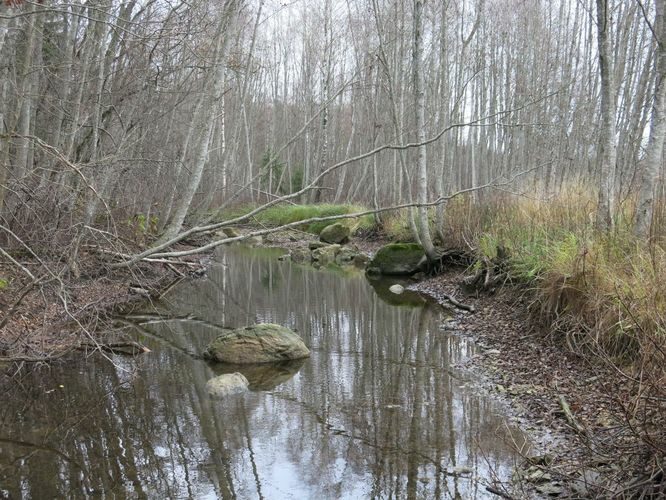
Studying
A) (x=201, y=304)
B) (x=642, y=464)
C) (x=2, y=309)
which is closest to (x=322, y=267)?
(x=201, y=304)

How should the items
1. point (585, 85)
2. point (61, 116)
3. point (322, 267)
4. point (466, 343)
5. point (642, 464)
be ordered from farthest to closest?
point (585, 85), point (322, 267), point (61, 116), point (466, 343), point (642, 464)

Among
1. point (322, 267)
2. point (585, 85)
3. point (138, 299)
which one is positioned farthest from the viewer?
point (585, 85)

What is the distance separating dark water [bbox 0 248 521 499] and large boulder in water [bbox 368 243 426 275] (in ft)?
16.4

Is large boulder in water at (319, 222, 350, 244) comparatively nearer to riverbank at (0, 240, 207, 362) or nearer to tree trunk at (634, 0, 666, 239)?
riverbank at (0, 240, 207, 362)

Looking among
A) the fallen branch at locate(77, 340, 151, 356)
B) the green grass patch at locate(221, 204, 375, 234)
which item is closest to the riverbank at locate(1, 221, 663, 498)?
the fallen branch at locate(77, 340, 151, 356)

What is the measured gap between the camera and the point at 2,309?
648cm

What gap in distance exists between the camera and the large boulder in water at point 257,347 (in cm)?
686

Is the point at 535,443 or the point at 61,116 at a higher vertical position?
the point at 61,116

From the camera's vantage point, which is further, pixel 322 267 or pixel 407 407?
pixel 322 267

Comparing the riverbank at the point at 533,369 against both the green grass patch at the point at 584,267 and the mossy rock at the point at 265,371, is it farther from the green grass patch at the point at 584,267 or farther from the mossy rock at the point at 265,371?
the mossy rock at the point at 265,371

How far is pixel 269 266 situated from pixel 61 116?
7449 millimetres

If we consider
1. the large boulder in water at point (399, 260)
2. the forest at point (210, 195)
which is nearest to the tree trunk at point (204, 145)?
the forest at point (210, 195)

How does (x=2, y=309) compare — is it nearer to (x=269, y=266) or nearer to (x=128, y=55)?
(x=128, y=55)

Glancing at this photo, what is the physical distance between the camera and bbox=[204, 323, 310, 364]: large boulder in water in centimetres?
686
